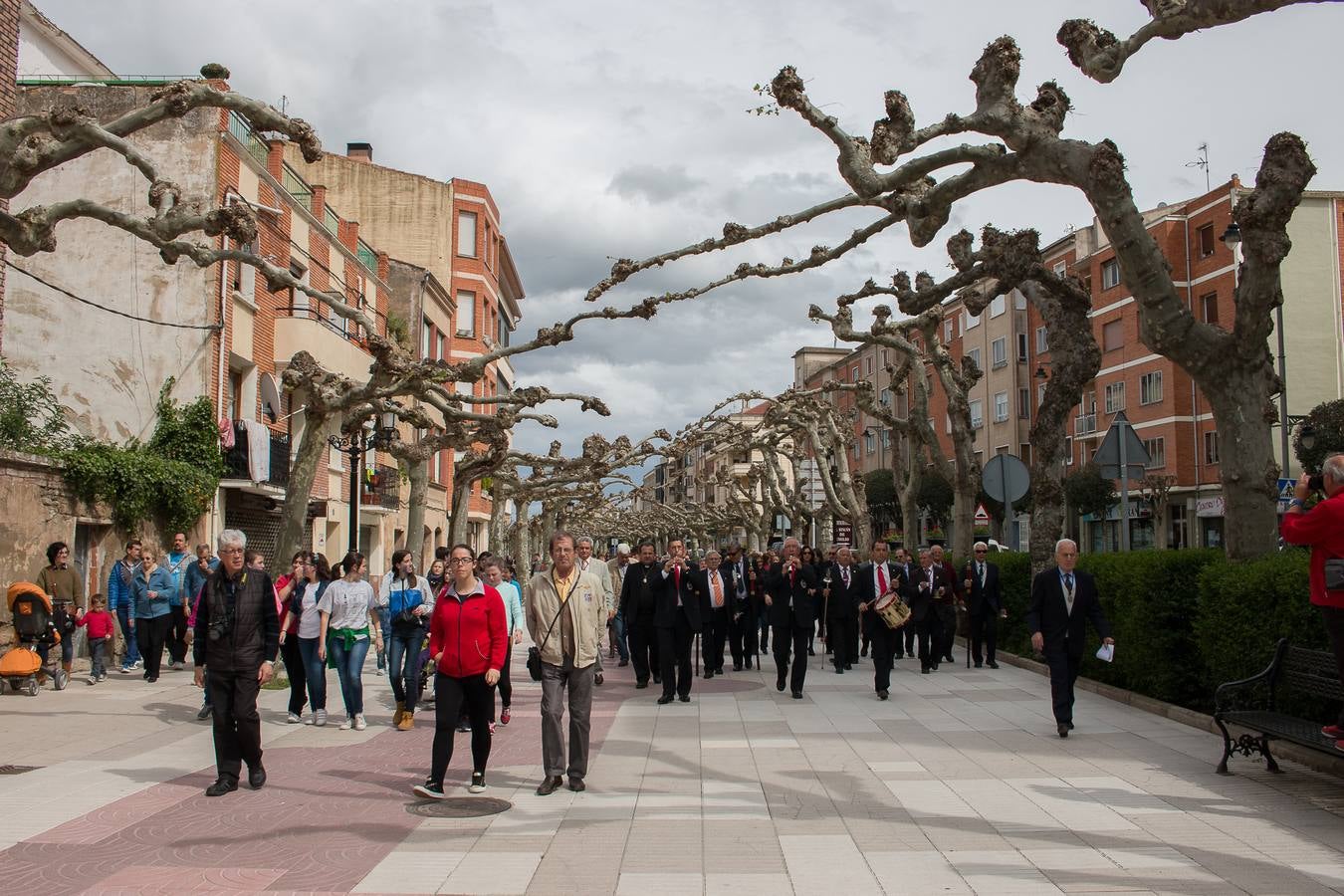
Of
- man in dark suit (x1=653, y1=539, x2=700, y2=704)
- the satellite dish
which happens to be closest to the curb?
man in dark suit (x1=653, y1=539, x2=700, y2=704)

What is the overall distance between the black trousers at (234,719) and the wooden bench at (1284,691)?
6.88m

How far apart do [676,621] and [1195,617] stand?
562 cm

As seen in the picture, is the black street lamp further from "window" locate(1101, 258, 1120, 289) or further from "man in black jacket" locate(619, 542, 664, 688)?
"window" locate(1101, 258, 1120, 289)

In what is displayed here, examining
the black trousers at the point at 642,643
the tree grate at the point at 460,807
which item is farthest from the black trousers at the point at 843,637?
the tree grate at the point at 460,807

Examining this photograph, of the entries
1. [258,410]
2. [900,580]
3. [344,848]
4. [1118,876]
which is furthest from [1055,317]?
[258,410]

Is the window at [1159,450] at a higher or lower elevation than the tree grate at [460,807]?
higher

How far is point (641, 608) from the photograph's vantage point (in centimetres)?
1498

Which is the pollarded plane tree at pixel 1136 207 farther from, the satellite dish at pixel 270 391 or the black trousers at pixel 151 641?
the satellite dish at pixel 270 391

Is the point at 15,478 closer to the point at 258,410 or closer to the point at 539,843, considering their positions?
the point at 258,410

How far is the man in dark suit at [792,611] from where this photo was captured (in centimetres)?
1403

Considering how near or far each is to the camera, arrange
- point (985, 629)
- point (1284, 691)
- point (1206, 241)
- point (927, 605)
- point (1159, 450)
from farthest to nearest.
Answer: point (1159, 450) < point (1206, 241) < point (985, 629) < point (927, 605) < point (1284, 691)

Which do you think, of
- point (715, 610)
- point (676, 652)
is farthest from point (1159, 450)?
point (676, 652)

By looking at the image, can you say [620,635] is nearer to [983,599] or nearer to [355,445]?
[355,445]

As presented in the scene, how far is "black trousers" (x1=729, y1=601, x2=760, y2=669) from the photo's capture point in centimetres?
1800
